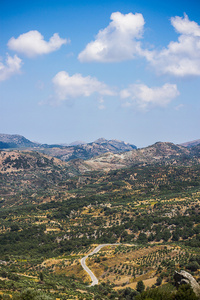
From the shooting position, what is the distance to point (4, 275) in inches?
2479

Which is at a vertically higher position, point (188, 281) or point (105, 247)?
point (188, 281)

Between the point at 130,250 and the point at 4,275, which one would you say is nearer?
the point at 4,275

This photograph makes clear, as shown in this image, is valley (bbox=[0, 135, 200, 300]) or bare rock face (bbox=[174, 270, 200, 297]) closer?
bare rock face (bbox=[174, 270, 200, 297])

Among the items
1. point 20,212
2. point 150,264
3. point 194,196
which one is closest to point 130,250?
point 150,264

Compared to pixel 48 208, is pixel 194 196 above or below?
above

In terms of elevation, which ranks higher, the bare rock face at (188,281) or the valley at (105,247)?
the bare rock face at (188,281)

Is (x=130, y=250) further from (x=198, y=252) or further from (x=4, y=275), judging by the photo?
(x=4, y=275)

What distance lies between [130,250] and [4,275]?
46033 mm

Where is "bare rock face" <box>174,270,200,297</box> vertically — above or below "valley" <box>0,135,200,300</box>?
above

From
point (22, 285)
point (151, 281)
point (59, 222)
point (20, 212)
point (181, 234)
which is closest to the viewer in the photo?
point (22, 285)

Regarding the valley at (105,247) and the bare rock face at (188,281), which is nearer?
the bare rock face at (188,281)

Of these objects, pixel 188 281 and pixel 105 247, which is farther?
pixel 105 247

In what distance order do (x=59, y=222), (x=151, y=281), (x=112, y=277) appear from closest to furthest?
1. (x=151, y=281)
2. (x=112, y=277)
3. (x=59, y=222)

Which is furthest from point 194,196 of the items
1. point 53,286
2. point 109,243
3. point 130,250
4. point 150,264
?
point 53,286
